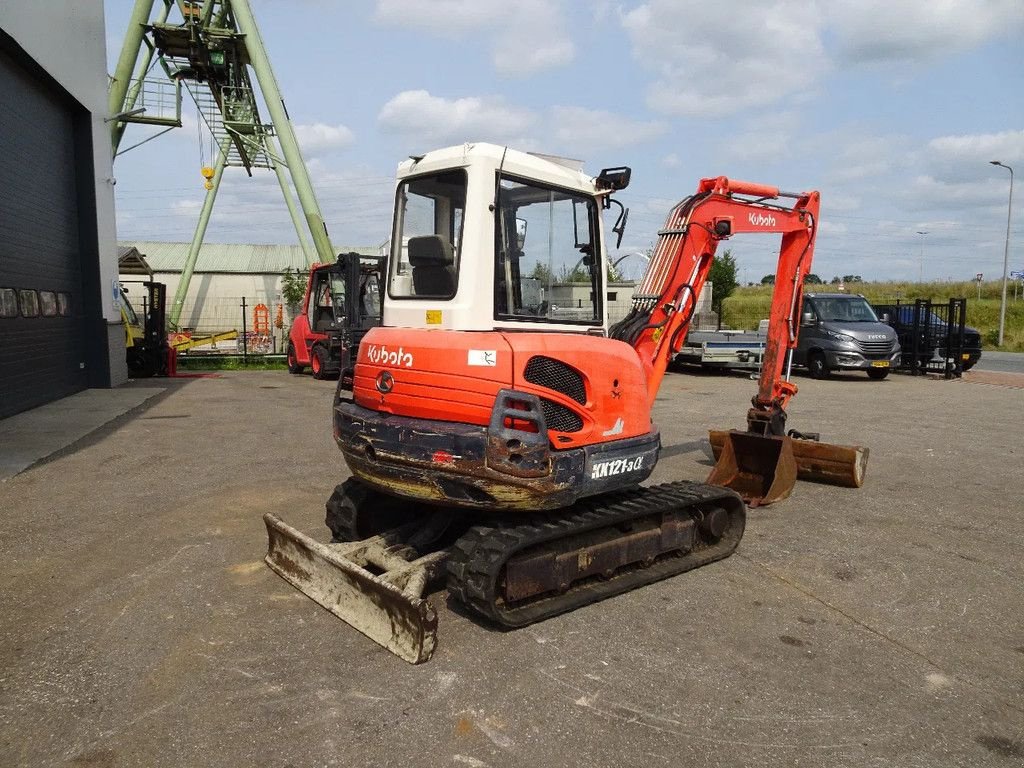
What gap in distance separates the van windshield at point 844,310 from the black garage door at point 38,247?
1694 cm

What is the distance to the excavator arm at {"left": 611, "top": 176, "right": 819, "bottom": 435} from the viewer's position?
6562 mm

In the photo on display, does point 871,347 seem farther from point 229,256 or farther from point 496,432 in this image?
point 229,256

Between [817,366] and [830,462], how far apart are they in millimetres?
12394

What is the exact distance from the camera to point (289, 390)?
16.7m

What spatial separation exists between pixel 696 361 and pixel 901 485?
12.8 m

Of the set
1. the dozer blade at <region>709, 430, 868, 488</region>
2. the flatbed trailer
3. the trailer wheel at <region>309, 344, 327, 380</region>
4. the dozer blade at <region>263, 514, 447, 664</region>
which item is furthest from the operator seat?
the flatbed trailer

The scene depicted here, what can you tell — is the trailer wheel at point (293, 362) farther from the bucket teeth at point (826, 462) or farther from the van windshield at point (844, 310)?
the bucket teeth at point (826, 462)

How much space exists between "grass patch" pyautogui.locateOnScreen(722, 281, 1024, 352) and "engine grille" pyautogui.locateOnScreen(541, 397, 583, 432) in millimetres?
33336

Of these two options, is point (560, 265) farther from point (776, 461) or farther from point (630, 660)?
point (776, 461)

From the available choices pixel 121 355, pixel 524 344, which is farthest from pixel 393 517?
pixel 121 355

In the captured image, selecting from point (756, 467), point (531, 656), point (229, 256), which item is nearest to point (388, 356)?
point (531, 656)

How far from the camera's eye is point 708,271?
713 cm

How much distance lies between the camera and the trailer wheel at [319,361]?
19.0m

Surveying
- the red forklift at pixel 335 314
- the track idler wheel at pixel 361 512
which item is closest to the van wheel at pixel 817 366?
the red forklift at pixel 335 314
